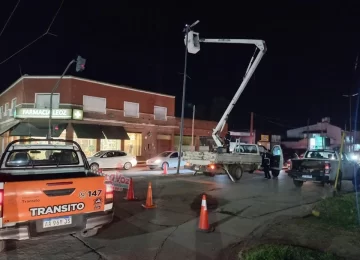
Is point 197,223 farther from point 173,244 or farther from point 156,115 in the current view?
point 156,115

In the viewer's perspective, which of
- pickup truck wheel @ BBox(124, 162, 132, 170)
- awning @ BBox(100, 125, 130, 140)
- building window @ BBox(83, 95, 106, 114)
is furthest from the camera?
awning @ BBox(100, 125, 130, 140)

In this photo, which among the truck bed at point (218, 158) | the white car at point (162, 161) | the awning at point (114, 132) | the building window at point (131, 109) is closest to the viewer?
the truck bed at point (218, 158)

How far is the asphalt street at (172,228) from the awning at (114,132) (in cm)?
1592

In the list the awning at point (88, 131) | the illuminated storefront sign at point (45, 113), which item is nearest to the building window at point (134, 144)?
the awning at point (88, 131)

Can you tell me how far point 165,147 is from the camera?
3428 cm

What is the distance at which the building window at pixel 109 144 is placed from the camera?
28.3 meters

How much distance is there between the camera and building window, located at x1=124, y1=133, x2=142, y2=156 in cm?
3065

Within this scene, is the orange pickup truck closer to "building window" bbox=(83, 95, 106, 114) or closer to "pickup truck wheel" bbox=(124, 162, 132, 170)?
"pickup truck wheel" bbox=(124, 162, 132, 170)

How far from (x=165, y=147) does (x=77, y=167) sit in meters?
27.3

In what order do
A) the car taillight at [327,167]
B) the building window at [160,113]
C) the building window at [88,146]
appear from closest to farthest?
the car taillight at [327,167] → the building window at [88,146] → the building window at [160,113]

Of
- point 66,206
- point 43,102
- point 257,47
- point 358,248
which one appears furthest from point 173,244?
point 43,102

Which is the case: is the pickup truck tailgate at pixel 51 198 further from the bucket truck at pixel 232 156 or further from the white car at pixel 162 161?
the white car at pixel 162 161

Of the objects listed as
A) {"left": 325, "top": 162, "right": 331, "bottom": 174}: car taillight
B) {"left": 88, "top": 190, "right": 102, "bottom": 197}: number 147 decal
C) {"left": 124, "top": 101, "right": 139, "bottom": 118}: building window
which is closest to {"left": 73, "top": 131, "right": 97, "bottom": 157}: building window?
{"left": 124, "top": 101, "right": 139, "bottom": 118}: building window

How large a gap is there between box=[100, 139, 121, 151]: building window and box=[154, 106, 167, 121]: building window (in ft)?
18.1
